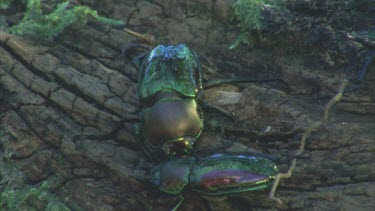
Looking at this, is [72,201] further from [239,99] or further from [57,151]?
[239,99]

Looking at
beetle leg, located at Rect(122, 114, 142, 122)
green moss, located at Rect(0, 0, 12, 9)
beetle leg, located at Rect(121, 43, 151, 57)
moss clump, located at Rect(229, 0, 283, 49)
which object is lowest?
beetle leg, located at Rect(122, 114, 142, 122)

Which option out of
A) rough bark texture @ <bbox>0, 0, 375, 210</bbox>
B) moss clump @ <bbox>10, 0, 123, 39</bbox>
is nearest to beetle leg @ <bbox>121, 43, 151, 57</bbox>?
rough bark texture @ <bbox>0, 0, 375, 210</bbox>

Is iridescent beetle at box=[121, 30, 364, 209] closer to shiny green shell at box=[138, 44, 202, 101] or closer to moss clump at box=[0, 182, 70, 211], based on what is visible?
shiny green shell at box=[138, 44, 202, 101]

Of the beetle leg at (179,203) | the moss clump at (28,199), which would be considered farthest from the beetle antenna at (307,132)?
the moss clump at (28,199)

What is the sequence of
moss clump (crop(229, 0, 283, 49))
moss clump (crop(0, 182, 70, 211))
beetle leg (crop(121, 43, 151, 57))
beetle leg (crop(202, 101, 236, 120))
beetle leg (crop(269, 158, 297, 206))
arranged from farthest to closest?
1. beetle leg (crop(121, 43, 151, 57))
2. moss clump (crop(229, 0, 283, 49))
3. beetle leg (crop(202, 101, 236, 120))
4. moss clump (crop(0, 182, 70, 211))
5. beetle leg (crop(269, 158, 297, 206))

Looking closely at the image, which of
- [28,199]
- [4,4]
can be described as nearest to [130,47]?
[4,4]

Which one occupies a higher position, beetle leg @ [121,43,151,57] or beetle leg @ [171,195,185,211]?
beetle leg @ [121,43,151,57]
